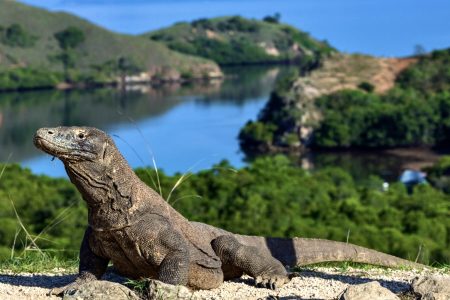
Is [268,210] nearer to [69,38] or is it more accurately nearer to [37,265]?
[37,265]

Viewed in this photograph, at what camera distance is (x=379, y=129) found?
331 ft

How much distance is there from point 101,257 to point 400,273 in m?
2.54

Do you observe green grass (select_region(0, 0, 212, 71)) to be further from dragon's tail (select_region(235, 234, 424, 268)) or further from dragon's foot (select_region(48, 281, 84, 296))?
dragon's foot (select_region(48, 281, 84, 296))

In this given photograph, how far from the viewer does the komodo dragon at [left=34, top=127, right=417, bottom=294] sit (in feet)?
18.5

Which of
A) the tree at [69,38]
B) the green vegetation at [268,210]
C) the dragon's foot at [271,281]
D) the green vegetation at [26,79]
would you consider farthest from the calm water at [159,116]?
the dragon's foot at [271,281]

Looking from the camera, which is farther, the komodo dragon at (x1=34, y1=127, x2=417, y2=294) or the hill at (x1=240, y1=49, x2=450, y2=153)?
the hill at (x1=240, y1=49, x2=450, y2=153)

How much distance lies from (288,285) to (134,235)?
127cm

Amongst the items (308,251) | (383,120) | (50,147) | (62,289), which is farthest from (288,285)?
(383,120)

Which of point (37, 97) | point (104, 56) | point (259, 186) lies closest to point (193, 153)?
point (259, 186)

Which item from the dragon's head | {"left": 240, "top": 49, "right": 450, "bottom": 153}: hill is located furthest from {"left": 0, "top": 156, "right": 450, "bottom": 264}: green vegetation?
{"left": 240, "top": 49, "right": 450, "bottom": 153}: hill

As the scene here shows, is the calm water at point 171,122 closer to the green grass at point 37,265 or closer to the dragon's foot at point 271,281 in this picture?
the green grass at point 37,265

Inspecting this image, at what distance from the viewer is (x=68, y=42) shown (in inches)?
6634

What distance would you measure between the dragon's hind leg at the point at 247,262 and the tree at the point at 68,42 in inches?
6165

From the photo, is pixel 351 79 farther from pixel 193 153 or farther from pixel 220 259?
pixel 220 259
